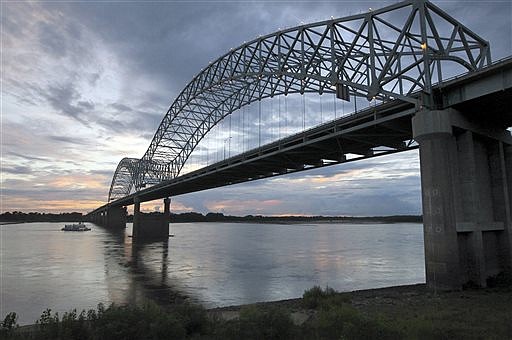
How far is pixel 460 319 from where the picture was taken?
13.2 meters

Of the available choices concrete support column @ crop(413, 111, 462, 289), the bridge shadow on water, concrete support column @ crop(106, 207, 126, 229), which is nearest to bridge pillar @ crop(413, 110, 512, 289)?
concrete support column @ crop(413, 111, 462, 289)

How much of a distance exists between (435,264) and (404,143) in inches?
636

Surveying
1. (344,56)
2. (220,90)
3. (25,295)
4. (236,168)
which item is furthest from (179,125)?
(25,295)

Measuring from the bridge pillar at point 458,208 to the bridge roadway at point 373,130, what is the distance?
4.52ft

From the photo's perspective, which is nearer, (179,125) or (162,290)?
(162,290)

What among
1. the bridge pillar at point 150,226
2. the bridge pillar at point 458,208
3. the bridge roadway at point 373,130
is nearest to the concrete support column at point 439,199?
the bridge pillar at point 458,208

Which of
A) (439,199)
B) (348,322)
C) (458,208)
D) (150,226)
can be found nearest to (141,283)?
(439,199)

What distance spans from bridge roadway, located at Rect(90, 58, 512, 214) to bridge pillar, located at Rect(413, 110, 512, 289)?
1379mm

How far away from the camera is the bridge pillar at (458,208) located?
68.7ft

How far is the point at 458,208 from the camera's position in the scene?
2202cm

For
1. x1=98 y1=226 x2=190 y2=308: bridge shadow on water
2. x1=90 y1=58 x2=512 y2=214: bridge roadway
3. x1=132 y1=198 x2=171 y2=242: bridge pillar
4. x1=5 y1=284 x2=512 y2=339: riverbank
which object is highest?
x1=90 y1=58 x2=512 y2=214: bridge roadway

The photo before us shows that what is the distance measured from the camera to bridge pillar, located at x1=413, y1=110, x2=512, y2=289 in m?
20.9

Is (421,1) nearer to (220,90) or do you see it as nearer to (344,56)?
(344,56)

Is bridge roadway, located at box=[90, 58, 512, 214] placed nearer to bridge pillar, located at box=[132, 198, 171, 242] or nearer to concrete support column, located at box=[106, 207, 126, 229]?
bridge pillar, located at box=[132, 198, 171, 242]
